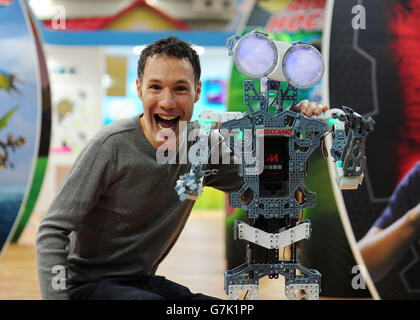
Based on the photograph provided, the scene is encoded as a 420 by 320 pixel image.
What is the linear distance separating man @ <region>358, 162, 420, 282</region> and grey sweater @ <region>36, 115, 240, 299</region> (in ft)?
4.73

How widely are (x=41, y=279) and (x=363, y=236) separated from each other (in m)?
1.93

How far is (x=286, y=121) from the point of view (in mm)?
1414

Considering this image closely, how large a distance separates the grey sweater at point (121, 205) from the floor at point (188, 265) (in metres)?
0.32

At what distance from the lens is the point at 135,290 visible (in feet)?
4.75

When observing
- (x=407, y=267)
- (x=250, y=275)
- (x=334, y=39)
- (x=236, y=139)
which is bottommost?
(x=407, y=267)

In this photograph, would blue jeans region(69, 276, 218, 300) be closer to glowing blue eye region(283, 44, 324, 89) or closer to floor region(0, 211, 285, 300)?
floor region(0, 211, 285, 300)

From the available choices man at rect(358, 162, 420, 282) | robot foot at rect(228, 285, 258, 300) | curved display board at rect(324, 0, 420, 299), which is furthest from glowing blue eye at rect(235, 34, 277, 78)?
man at rect(358, 162, 420, 282)

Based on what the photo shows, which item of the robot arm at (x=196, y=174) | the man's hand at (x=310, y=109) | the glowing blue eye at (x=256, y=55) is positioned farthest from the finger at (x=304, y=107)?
the robot arm at (x=196, y=174)

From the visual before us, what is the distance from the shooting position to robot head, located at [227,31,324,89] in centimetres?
136

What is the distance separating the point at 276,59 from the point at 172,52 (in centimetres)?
35

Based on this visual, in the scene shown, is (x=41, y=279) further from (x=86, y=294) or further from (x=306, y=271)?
(x=306, y=271)

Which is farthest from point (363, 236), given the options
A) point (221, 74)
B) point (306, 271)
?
point (221, 74)

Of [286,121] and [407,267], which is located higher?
[286,121]
